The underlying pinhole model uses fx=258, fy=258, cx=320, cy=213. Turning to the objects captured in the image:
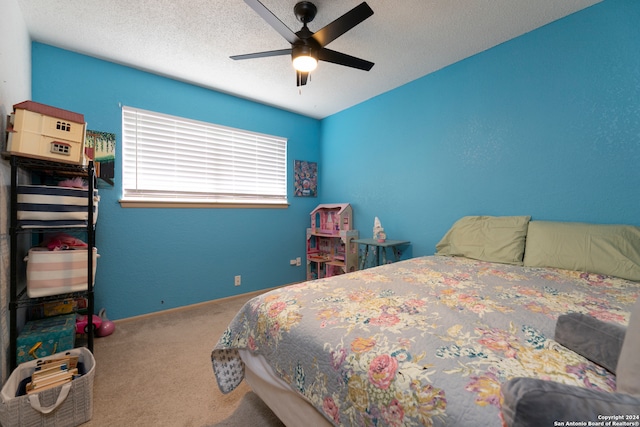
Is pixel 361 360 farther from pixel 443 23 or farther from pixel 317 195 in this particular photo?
pixel 317 195

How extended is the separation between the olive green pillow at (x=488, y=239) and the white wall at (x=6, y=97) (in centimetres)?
302

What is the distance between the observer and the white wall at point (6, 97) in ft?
4.54

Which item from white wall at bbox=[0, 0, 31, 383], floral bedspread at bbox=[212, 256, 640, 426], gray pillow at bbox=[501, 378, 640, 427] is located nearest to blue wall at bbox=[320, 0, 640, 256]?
floral bedspread at bbox=[212, 256, 640, 426]

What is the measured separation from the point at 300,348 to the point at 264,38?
2.31m

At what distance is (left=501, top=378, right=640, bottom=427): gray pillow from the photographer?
463 millimetres

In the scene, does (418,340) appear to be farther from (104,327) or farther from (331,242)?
(331,242)

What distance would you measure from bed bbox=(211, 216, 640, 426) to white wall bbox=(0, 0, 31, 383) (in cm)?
120

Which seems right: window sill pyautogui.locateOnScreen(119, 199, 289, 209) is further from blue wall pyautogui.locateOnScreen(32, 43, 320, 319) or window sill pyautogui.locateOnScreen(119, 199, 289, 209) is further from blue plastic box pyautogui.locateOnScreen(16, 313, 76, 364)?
blue plastic box pyautogui.locateOnScreen(16, 313, 76, 364)

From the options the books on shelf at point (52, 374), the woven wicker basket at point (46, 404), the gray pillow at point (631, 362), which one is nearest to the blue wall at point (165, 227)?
the books on shelf at point (52, 374)

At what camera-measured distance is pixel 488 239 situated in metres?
2.13

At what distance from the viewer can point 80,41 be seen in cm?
214

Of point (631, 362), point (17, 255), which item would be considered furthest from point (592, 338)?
point (17, 255)

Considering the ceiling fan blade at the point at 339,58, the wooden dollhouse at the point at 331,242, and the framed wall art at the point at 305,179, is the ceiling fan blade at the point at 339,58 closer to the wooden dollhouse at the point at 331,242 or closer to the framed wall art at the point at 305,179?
the wooden dollhouse at the point at 331,242

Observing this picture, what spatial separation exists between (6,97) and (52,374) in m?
1.60
